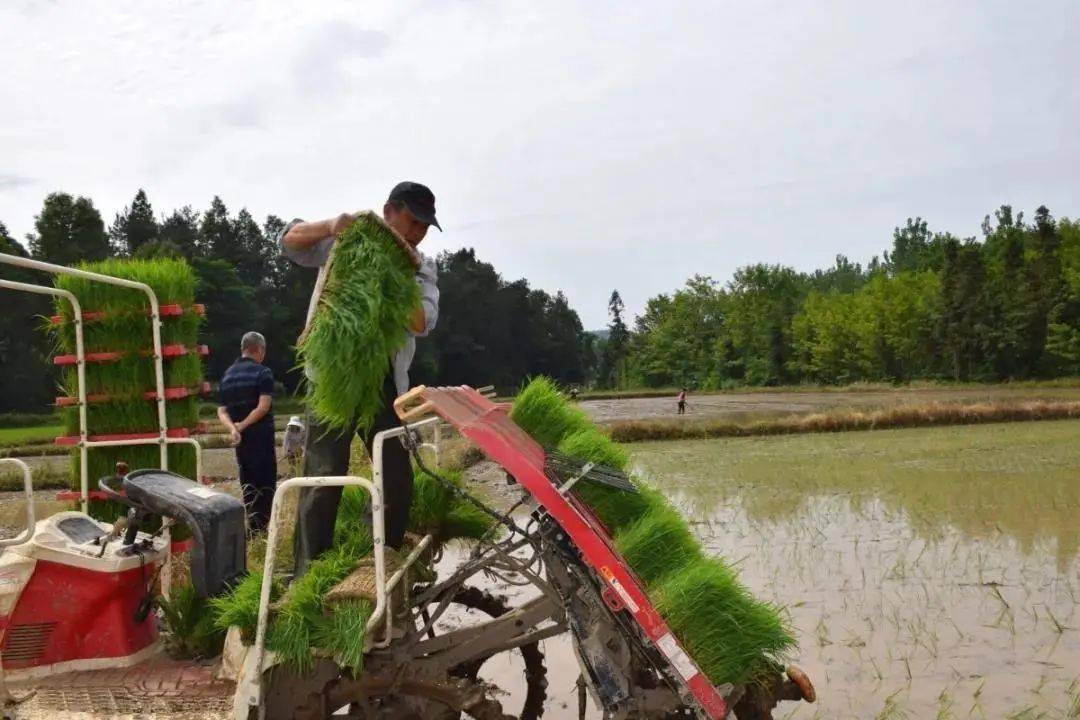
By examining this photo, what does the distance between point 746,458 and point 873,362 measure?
2023 inches

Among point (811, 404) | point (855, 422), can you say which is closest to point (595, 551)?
point (855, 422)

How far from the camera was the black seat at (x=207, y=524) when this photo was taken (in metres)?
3.32

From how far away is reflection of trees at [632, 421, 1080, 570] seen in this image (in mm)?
8758

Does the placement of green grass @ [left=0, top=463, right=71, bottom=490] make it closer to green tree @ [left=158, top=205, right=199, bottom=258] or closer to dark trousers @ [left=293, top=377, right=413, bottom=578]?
dark trousers @ [left=293, top=377, right=413, bottom=578]

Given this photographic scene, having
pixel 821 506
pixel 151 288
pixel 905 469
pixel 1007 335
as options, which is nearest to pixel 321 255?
pixel 151 288

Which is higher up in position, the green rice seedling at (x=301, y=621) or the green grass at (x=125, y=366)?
the green grass at (x=125, y=366)

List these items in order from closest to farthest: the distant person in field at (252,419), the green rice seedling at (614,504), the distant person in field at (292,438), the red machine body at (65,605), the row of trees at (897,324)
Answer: the green rice seedling at (614,504) → the red machine body at (65,605) → the distant person in field at (252,419) → the distant person in field at (292,438) → the row of trees at (897,324)

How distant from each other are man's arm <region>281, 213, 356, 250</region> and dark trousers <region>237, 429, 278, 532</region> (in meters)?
3.30

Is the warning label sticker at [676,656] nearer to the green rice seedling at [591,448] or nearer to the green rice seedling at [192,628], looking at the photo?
the green rice seedling at [591,448]

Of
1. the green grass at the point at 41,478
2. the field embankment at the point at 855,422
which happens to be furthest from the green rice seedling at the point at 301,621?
the field embankment at the point at 855,422

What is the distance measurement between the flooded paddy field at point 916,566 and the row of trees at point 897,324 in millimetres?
39504

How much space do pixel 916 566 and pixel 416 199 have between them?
531 centimetres

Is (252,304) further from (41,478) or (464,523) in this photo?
(464,523)

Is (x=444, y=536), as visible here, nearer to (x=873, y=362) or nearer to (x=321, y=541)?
(x=321, y=541)
